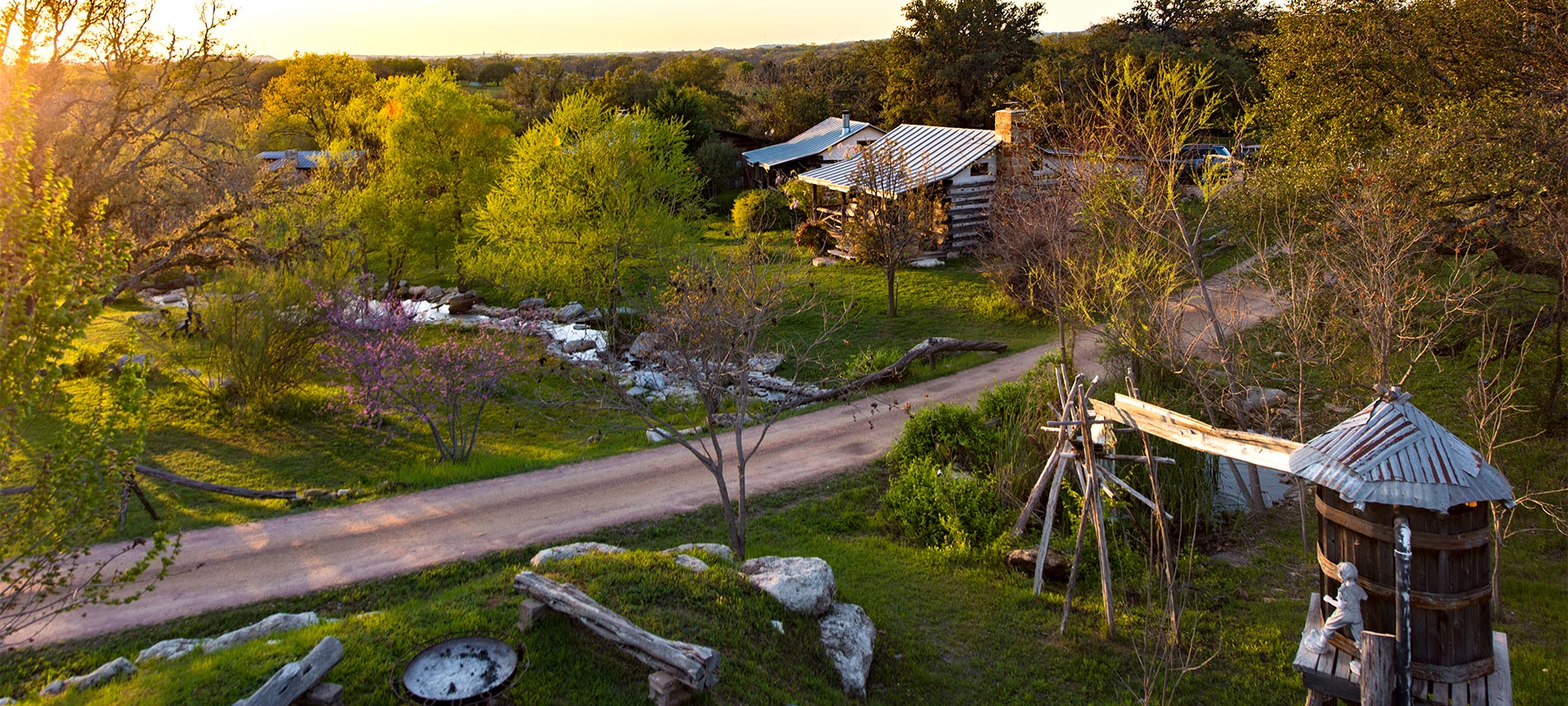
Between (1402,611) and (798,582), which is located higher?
(1402,611)

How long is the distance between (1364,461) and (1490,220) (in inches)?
411

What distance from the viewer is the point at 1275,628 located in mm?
10258

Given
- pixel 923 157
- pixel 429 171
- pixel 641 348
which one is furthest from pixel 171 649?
pixel 923 157

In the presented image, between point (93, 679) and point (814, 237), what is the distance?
91.6 feet

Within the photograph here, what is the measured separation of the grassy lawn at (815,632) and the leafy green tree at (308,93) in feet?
145

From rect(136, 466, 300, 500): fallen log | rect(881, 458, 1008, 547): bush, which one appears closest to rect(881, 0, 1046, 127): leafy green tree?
rect(881, 458, 1008, 547): bush

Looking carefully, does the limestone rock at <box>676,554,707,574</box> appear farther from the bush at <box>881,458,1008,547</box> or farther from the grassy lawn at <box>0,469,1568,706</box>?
the bush at <box>881,458,1008,547</box>

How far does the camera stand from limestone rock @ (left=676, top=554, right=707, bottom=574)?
1005cm

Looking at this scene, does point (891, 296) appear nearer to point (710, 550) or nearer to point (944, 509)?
point (944, 509)

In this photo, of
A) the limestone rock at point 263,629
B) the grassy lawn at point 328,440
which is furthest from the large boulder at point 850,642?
the grassy lawn at point 328,440

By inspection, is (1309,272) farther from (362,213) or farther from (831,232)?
(362,213)

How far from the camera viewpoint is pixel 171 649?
9.02 m

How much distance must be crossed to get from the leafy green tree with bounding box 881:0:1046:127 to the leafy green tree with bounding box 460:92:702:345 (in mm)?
26363

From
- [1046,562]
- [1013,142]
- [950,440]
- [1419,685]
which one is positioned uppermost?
[1013,142]
